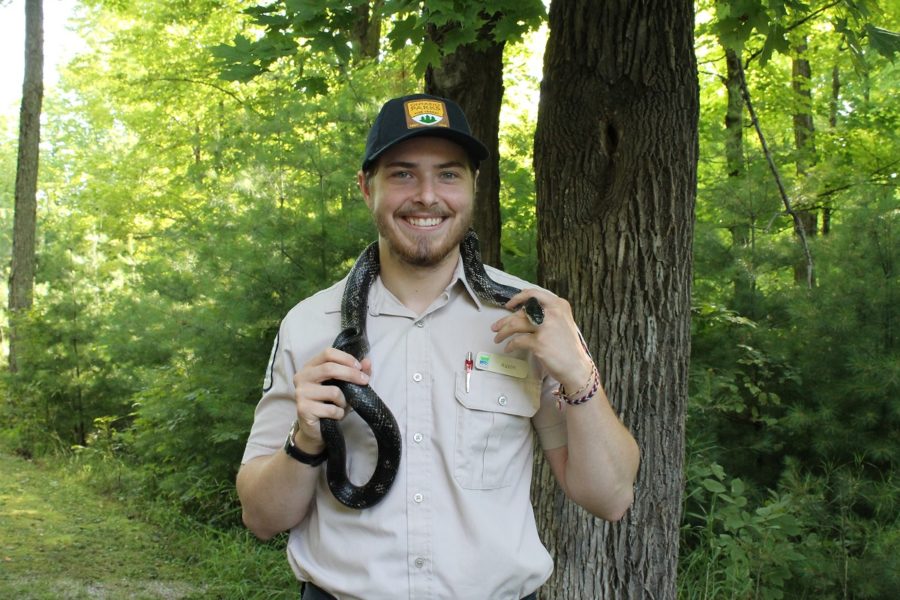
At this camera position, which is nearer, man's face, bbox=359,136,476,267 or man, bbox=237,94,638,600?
man, bbox=237,94,638,600

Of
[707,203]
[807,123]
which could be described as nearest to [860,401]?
[707,203]

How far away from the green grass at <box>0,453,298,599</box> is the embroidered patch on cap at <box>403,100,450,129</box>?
4.12 m

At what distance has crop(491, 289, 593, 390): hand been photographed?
1852 millimetres

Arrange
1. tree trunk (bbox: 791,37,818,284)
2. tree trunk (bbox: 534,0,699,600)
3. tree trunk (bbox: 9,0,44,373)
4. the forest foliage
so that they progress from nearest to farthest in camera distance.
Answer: tree trunk (bbox: 534,0,699,600)
the forest foliage
tree trunk (bbox: 791,37,818,284)
tree trunk (bbox: 9,0,44,373)

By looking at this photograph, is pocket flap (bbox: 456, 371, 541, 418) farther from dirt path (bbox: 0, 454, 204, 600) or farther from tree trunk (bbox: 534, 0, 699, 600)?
dirt path (bbox: 0, 454, 204, 600)

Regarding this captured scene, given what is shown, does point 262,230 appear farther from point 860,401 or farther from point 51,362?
point 51,362

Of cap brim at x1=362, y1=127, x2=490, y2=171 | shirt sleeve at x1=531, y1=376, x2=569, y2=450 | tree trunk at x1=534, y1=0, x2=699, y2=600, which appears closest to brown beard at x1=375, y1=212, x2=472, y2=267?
cap brim at x1=362, y1=127, x2=490, y2=171

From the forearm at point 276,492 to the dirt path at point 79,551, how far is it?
4082mm

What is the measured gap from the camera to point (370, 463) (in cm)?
196

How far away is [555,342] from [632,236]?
69.6 inches

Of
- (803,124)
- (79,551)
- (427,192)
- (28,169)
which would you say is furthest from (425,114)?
(28,169)

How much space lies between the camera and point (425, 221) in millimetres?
2025

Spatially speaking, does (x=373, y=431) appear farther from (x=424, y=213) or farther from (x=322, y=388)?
(x=424, y=213)

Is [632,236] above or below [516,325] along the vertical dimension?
above
